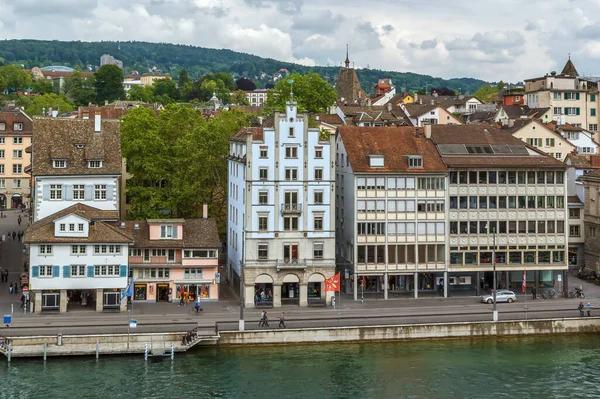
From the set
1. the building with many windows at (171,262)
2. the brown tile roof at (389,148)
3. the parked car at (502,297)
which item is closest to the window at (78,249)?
the building with many windows at (171,262)

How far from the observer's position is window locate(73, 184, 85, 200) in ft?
265

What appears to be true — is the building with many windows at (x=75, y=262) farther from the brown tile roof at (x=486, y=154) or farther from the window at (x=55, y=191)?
the brown tile roof at (x=486, y=154)

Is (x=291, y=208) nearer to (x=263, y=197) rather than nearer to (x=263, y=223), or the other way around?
(x=263, y=197)

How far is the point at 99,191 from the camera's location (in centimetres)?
8119

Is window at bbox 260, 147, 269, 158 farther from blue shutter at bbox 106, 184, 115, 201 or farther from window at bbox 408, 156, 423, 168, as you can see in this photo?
blue shutter at bbox 106, 184, 115, 201

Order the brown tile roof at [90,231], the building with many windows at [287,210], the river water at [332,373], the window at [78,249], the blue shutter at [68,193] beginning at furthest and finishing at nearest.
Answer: the blue shutter at [68,193] < the building with many windows at [287,210] < the window at [78,249] < the brown tile roof at [90,231] < the river water at [332,373]

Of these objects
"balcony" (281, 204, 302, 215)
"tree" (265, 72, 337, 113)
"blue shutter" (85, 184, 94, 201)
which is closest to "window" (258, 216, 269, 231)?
"balcony" (281, 204, 302, 215)

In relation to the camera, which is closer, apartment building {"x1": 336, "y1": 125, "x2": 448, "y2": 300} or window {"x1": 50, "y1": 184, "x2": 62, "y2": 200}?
window {"x1": 50, "y1": 184, "x2": 62, "y2": 200}

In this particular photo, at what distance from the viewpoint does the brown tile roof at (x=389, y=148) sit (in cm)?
8200

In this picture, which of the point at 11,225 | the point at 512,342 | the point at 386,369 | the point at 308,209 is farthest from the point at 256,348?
the point at 11,225

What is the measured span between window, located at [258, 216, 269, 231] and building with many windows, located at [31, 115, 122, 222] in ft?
43.0

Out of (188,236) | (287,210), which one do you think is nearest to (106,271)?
(188,236)

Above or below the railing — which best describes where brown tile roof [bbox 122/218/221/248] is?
below

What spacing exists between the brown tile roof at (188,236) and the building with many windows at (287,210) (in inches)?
130
